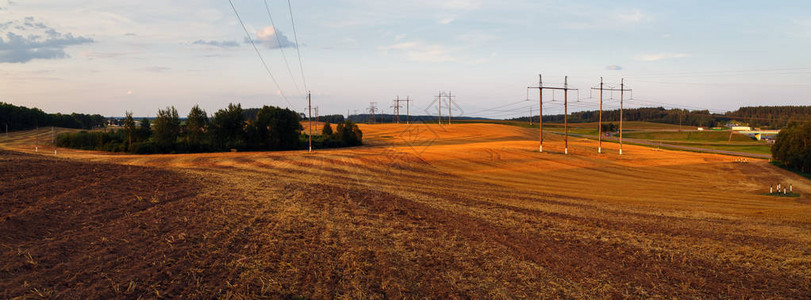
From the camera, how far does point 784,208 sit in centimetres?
2547

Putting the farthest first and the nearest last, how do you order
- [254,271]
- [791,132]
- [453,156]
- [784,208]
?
[791,132] < [453,156] < [784,208] < [254,271]

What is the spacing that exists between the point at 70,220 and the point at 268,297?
8.67 m

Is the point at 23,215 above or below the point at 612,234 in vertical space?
above

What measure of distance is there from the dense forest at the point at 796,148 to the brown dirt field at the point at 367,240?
40442mm

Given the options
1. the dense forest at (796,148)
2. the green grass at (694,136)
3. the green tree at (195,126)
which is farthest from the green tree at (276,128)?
the green grass at (694,136)

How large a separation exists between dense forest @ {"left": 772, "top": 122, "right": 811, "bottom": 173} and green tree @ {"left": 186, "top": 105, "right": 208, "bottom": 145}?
272 feet

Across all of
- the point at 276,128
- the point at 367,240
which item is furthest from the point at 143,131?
the point at 367,240

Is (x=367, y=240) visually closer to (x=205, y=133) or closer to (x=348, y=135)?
(x=205, y=133)

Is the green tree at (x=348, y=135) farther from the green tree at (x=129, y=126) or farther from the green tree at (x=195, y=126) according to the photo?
the green tree at (x=129, y=126)

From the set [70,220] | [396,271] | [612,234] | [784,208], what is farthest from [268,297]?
[784,208]

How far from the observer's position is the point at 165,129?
212 feet

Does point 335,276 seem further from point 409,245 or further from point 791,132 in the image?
point 791,132

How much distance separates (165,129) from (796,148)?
286 feet

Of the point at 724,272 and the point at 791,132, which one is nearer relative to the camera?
the point at 724,272
